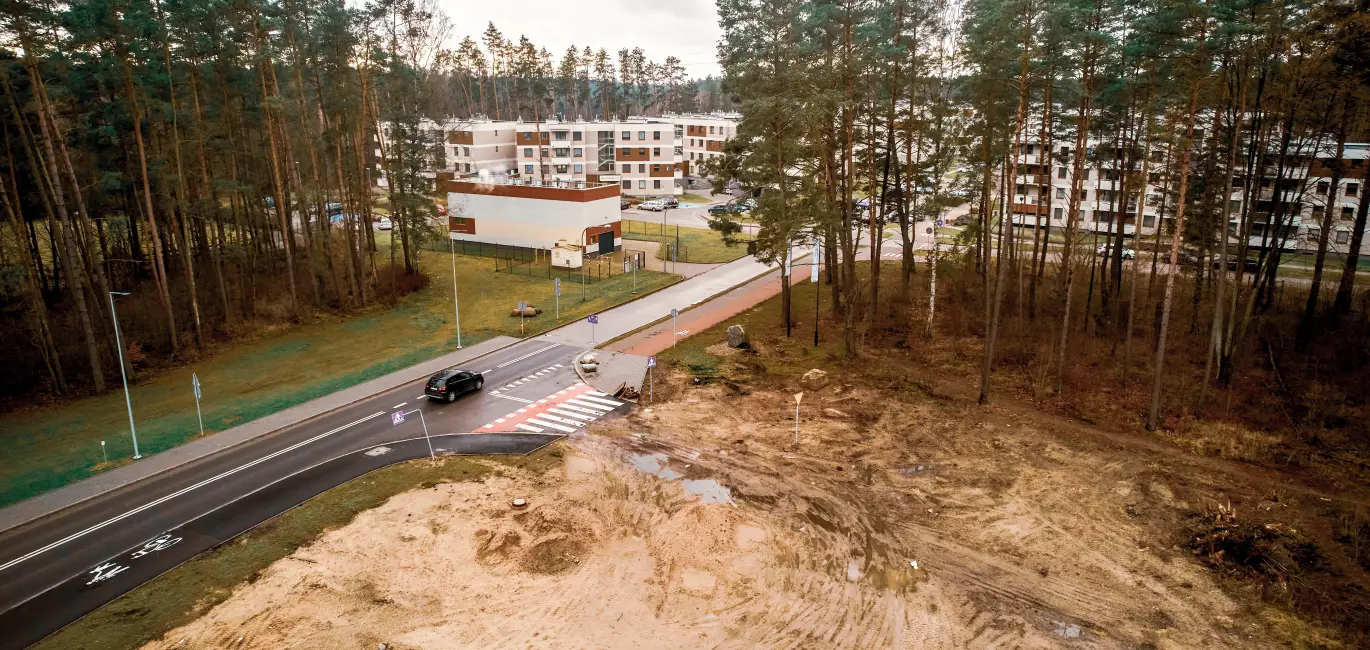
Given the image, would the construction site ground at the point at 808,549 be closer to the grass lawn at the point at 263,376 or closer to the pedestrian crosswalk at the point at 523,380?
the pedestrian crosswalk at the point at 523,380

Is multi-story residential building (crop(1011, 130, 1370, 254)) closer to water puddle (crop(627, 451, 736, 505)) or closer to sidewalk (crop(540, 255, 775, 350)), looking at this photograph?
water puddle (crop(627, 451, 736, 505))

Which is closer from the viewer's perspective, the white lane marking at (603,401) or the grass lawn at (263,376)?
the grass lawn at (263,376)

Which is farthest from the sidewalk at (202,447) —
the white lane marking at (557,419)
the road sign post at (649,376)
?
the road sign post at (649,376)

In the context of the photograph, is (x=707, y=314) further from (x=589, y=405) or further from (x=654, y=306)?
(x=589, y=405)

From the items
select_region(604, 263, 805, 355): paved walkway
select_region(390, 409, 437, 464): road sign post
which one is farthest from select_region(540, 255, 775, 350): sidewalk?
→ select_region(390, 409, 437, 464): road sign post

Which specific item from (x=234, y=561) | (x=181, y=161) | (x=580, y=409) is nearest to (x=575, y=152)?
(x=181, y=161)

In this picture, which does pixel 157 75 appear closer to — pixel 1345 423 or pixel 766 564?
pixel 766 564

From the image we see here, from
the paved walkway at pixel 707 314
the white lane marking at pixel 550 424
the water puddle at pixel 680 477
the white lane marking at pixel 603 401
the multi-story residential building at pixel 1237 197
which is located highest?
the multi-story residential building at pixel 1237 197

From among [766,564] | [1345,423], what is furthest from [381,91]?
[1345,423]
